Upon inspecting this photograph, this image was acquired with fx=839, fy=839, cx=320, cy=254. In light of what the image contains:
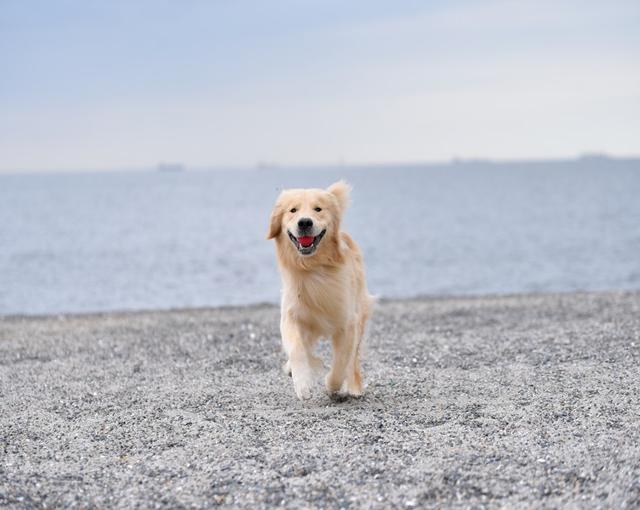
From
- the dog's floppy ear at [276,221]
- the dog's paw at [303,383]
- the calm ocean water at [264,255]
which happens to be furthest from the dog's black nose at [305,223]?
the calm ocean water at [264,255]

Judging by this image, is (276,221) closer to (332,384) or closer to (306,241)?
(306,241)

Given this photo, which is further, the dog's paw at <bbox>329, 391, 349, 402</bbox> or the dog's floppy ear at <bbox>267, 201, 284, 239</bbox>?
the dog's paw at <bbox>329, 391, 349, 402</bbox>

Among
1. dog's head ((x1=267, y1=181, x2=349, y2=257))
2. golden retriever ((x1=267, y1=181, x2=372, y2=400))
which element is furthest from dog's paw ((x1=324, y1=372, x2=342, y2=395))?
dog's head ((x1=267, y1=181, x2=349, y2=257))

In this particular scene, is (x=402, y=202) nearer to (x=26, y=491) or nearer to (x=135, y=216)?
(x=135, y=216)

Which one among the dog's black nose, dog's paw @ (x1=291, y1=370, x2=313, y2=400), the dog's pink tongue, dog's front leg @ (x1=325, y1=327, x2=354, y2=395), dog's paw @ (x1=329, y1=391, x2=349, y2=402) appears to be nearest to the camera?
the dog's black nose

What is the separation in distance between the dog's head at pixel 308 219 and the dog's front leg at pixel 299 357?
0.70 metres

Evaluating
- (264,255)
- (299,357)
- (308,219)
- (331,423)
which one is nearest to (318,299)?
(299,357)

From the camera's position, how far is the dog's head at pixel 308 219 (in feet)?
22.1

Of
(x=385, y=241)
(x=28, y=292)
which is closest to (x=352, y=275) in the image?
(x=28, y=292)

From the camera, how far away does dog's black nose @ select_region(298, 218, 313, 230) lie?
666 centimetres

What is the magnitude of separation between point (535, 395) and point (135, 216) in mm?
64439

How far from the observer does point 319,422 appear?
6.78 m

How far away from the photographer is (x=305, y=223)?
6.68 metres

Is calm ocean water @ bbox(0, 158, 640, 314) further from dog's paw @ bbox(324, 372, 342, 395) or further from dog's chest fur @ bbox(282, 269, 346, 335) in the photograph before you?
dog's chest fur @ bbox(282, 269, 346, 335)
